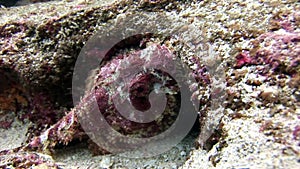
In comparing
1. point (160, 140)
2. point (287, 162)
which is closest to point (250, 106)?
point (287, 162)

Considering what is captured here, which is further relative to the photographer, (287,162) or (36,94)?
(36,94)

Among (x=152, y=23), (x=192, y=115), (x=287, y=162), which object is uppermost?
(x=152, y=23)

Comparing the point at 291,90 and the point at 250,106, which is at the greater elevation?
the point at 291,90

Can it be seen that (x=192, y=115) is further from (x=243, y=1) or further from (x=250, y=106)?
(x=243, y=1)

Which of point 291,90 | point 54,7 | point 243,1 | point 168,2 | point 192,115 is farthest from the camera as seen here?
point 54,7

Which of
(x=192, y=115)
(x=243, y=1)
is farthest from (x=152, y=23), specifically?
(x=192, y=115)

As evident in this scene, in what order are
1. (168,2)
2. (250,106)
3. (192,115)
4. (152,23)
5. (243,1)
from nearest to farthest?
(250,106) → (192,115) → (243,1) → (152,23) → (168,2)
